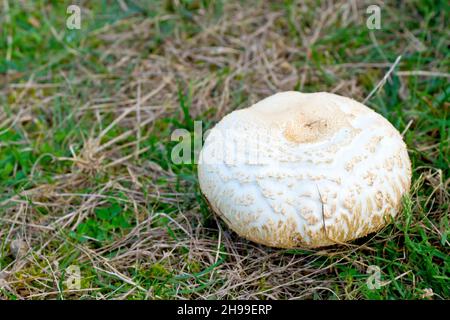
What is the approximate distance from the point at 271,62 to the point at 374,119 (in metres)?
1.36

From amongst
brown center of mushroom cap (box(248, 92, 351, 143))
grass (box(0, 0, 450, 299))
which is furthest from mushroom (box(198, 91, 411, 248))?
grass (box(0, 0, 450, 299))

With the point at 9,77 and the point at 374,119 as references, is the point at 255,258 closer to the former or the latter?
the point at 374,119

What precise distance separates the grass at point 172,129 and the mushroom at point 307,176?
0.21 metres

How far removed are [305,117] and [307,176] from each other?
0.37 meters

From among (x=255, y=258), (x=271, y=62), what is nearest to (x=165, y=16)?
(x=271, y=62)

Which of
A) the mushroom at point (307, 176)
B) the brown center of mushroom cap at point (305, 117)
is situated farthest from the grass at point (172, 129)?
the brown center of mushroom cap at point (305, 117)

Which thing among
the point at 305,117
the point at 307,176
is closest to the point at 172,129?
the point at 305,117

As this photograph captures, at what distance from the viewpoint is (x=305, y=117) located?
2.62 meters

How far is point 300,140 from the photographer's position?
2.52 metres

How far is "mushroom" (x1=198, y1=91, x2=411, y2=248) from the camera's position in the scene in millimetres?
2354

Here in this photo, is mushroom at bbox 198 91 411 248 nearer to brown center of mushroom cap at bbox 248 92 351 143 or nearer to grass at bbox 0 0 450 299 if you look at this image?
brown center of mushroom cap at bbox 248 92 351 143

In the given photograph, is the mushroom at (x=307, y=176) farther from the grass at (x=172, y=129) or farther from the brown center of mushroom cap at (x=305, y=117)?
the grass at (x=172, y=129)

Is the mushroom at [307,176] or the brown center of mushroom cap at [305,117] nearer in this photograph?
the mushroom at [307,176]

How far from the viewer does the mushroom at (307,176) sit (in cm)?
235
